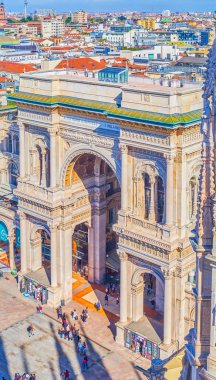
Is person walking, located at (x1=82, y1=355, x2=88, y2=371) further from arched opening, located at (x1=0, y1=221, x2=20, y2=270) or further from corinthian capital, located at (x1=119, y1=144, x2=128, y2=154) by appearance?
arched opening, located at (x1=0, y1=221, x2=20, y2=270)

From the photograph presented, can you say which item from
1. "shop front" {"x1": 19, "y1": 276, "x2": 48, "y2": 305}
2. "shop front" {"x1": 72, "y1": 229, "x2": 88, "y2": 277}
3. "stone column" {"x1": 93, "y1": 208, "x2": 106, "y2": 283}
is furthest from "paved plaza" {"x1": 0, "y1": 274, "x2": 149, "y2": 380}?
"shop front" {"x1": 72, "y1": 229, "x2": 88, "y2": 277}

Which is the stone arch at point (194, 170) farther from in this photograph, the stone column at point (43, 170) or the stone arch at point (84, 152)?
the stone column at point (43, 170)

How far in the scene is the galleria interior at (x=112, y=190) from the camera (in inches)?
1821

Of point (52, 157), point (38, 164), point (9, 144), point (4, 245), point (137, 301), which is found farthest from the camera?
point (4, 245)

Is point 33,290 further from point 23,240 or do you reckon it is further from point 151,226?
point 151,226

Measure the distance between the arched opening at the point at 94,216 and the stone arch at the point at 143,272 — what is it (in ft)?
31.3

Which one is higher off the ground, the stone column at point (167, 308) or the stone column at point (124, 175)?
the stone column at point (124, 175)

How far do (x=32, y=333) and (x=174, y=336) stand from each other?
42.8ft

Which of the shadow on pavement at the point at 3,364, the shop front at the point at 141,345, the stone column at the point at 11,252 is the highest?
the stone column at the point at 11,252

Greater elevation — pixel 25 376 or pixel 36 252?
pixel 36 252

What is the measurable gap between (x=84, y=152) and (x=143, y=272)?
38.2 ft

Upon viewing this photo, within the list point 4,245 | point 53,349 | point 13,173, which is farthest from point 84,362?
point 4,245

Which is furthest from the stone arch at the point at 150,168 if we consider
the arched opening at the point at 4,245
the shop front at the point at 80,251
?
the arched opening at the point at 4,245

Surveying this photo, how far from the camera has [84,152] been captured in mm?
53656
